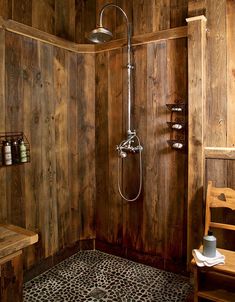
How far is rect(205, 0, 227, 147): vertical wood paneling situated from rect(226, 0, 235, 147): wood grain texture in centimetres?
3

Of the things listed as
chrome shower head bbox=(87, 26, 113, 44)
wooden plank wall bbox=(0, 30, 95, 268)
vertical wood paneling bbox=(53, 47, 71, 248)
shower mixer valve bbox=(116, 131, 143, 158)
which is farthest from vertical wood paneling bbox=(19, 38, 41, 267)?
shower mixer valve bbox=(116, 131, 143, 158)

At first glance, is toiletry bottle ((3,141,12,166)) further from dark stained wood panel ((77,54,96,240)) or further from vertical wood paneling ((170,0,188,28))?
vertical wood paneling ((170,0,188,28))

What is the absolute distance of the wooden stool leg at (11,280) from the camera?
1.73m

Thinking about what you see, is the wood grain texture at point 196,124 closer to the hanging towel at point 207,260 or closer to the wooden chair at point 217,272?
the wooden chair at point 217,272

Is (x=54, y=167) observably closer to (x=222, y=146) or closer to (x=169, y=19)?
(x=222, y=146)

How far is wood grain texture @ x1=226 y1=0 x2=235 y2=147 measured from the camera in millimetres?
2335

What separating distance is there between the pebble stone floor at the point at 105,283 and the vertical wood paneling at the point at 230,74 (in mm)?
1311

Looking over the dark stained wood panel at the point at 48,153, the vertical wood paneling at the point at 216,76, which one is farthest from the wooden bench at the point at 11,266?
the vertical wood paneling at the point at 216,76

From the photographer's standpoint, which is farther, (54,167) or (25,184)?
(54,167)

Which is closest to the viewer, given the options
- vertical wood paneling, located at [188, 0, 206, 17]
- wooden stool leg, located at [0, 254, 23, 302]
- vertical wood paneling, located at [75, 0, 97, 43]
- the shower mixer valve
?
wooden stool leg, located at [0, 254, 23, 302]

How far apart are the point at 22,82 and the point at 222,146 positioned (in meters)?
1.79

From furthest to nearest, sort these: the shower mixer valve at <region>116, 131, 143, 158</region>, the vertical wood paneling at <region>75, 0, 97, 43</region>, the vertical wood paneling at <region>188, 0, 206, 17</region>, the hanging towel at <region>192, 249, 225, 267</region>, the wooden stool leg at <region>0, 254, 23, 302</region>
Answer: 1. the vertical wood paneling at <region>75, 0, 97, 43</region>
2. the shower mixer valve at <region>116, 131, 143, 158</region>
3. the vertical wood paneling at <region>188, 0, 206, 17</region>
4. the hanging towel at <region>192, 249, 225, 267</region>
5. the wooden stool leg at <region>0, 254, 23, 302</region>

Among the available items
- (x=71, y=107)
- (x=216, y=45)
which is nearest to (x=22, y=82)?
(x=71, y=107)

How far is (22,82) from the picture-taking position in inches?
98.3
